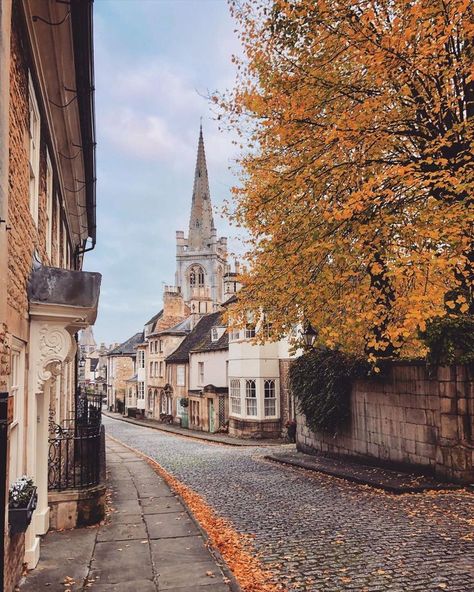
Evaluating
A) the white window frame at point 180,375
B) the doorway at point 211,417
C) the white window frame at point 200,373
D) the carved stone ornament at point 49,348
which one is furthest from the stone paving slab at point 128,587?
the white window frame at point 180,375

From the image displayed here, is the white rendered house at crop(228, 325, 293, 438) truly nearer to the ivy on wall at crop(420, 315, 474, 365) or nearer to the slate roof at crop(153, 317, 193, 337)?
the ivy on wall at crop(420, 315, 474, 365)

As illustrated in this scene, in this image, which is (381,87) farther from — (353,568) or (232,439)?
(232,439)

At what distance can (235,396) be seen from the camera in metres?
35.2

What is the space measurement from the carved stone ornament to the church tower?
367 feet

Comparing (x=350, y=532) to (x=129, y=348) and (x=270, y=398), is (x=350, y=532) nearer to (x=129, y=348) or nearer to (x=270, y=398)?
(x=270, y=398)

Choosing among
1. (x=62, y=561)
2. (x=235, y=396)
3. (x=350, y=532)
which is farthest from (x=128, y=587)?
(x=235, y=396)

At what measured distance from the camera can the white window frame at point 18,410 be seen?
6191mm

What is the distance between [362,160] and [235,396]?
2503cm

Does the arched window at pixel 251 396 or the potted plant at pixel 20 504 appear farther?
the arched window at pixel 251 396

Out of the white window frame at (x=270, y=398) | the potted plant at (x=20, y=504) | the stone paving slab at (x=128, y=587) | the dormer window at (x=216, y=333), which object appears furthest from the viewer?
the dormer window at (x=216, y=333)

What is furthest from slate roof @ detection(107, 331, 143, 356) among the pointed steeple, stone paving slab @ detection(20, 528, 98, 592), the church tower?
stone paving slab @ detection(20, 528, 98, 592)

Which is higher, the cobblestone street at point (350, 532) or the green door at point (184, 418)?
the cobblestone street at point (350, 532)

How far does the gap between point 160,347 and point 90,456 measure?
157 feet

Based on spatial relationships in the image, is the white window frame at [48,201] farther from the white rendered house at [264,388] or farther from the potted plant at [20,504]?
the white rendered house at [264,388]
